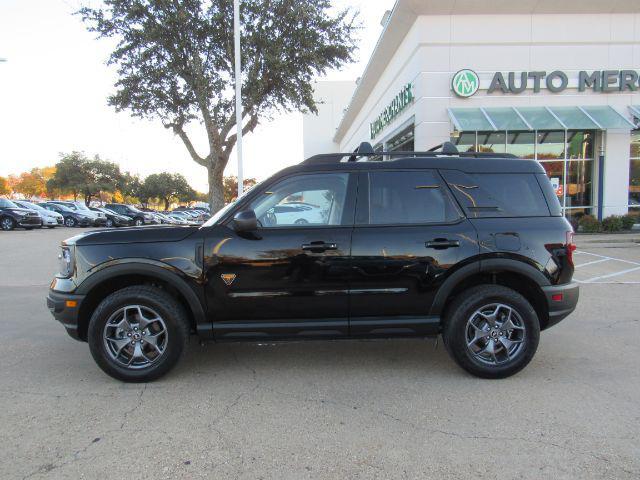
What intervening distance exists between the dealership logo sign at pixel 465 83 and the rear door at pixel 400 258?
44.8 feet

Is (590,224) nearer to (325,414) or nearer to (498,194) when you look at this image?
(498,194)

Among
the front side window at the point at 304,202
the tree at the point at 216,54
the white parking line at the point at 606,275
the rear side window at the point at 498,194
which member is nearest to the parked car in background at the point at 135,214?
the tree at the point at 216,54

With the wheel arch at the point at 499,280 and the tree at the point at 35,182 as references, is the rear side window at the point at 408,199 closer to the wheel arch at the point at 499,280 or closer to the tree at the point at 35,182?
the wheel arch at the point at 499,280

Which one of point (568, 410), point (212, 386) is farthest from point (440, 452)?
point (212, 386)

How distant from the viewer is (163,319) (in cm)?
372

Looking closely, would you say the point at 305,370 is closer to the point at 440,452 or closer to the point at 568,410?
the point at 440,452

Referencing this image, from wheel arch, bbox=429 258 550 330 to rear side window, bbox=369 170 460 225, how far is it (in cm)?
50

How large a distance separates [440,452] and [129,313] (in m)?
2.75

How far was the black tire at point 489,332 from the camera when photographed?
12.4 feet

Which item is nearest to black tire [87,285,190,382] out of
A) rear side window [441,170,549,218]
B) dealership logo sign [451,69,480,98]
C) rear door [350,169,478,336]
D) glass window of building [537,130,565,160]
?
rear door [350,169,478,336]

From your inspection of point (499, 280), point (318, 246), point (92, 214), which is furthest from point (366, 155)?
point (92, 214)

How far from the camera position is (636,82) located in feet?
53.0

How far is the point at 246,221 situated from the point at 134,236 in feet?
3.43

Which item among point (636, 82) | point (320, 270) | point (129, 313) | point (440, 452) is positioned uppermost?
point (636, 82)
